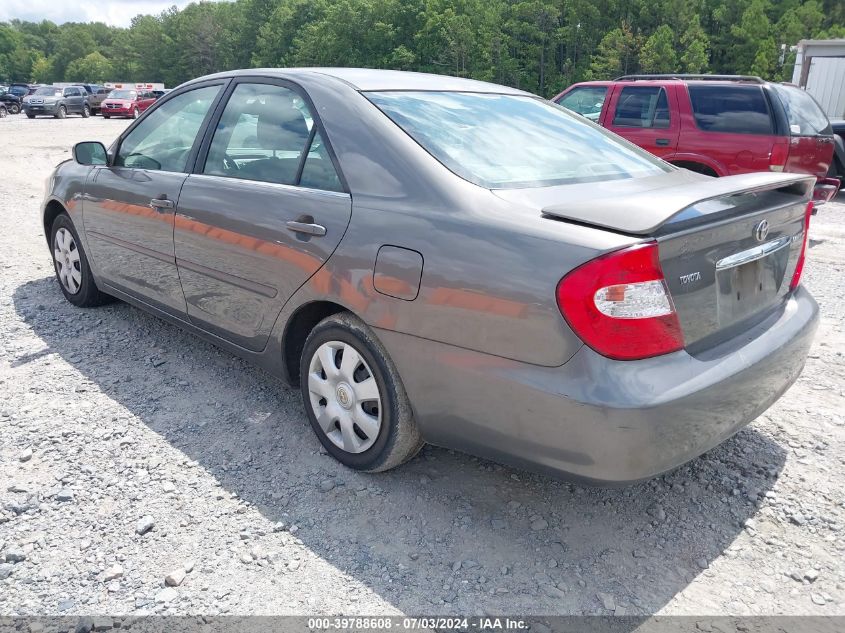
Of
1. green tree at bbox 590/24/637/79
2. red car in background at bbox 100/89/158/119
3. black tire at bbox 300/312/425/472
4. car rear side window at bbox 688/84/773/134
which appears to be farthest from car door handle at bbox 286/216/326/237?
green tree at bbox 590/24/637/79

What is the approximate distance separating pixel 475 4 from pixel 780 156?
61661 millimetres

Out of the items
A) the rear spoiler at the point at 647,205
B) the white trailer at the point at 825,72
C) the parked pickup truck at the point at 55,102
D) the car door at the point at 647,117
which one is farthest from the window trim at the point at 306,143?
the parked pickup truck at the point at 55,102

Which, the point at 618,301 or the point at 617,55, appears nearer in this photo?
the point at 618,301

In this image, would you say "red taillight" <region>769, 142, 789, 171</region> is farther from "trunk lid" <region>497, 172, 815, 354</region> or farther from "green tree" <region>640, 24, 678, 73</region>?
"green tree" <region>640, 24, 678, 73</region>

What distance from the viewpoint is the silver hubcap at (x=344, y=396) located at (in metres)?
2.77

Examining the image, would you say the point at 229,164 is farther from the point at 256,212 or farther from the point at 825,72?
the point at 825,72

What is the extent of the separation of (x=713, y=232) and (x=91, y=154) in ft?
12.5

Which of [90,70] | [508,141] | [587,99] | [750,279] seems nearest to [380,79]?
[508,141]

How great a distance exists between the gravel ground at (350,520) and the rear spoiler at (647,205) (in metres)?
1.22

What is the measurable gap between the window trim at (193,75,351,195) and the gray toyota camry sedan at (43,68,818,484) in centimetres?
1

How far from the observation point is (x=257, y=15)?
97438 mm

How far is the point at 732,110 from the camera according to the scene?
7398mm

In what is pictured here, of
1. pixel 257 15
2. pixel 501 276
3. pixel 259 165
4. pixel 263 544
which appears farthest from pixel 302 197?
pixel 257 15

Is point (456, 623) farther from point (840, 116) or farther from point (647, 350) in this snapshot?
point (840, 116)
